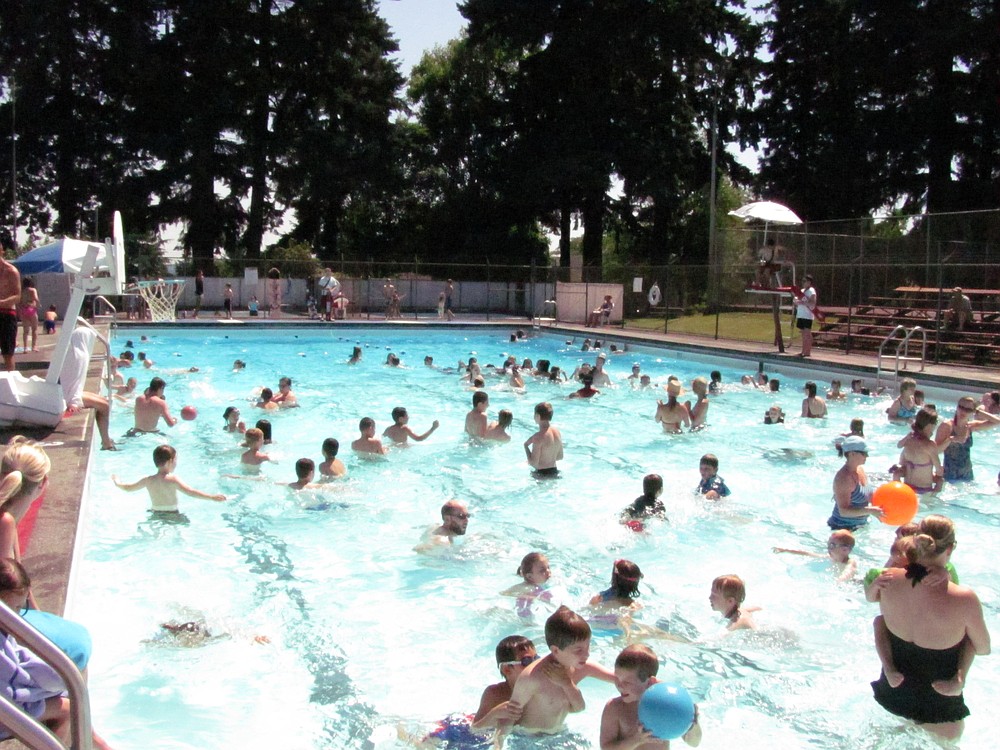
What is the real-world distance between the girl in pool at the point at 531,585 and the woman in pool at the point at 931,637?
2.50 metres

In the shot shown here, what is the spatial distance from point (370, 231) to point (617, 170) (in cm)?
1654

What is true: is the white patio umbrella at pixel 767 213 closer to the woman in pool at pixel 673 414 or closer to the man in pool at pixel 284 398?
the woman in pool at pixel 673 414

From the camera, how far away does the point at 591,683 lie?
595 cm

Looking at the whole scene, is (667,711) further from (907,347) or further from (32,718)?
(907,347)

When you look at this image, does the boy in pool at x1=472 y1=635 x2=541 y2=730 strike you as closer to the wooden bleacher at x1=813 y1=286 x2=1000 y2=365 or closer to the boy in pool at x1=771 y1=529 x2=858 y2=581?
the boy in pool at x1=771 y1=529 x2=858 y2=581

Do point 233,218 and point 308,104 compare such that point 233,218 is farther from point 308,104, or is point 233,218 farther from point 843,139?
point 843,139

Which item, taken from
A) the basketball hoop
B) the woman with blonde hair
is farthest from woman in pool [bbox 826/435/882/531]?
the basketball hoop

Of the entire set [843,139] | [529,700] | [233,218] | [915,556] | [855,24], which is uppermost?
[855,24]

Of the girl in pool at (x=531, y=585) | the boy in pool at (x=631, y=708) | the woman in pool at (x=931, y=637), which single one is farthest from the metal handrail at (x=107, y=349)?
the woman in pool at (x=931, y=637)

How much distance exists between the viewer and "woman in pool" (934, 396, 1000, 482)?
9.96 m

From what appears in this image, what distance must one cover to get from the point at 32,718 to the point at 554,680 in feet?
8.44

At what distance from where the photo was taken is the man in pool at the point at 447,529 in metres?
7.91

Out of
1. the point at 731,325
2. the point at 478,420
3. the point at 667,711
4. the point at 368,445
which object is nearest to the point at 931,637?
the point at 667,711

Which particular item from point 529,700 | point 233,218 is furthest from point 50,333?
point 233,218
